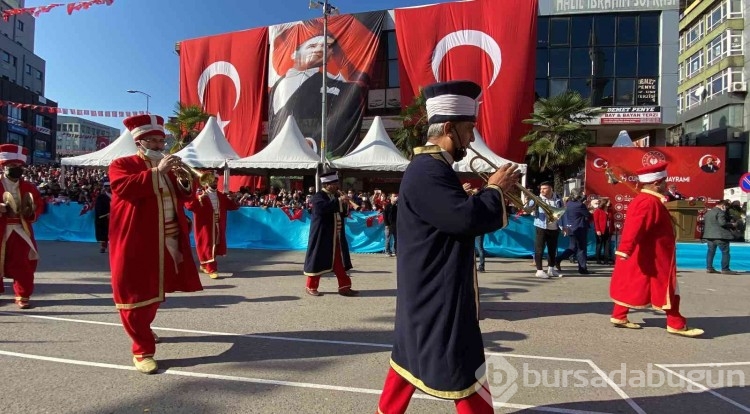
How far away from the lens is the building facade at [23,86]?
50.9m

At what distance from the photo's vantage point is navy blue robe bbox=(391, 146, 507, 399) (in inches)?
89.8

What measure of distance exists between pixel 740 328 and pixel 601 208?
598cm

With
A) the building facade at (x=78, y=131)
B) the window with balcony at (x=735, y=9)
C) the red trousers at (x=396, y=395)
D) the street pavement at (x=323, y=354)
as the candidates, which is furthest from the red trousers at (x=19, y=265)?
the building facade at (x=78, y=131)

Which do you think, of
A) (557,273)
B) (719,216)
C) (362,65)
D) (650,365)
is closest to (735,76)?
(362,65)

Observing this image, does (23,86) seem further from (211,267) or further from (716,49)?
(716,49)

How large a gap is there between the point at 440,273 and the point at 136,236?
2820 mm

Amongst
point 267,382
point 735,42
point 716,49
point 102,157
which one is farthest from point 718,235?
point 716,49

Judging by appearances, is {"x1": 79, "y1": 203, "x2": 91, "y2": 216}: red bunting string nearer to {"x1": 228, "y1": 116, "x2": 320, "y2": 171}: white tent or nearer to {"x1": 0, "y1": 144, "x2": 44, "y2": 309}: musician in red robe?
{"x1": 228, "y1": 116, "x2": 320, "y2": 171}: white tent

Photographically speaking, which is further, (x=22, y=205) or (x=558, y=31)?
(x=558, y=31)

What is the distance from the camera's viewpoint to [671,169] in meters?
15.4

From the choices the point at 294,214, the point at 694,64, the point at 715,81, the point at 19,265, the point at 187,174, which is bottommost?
the point at 19,265

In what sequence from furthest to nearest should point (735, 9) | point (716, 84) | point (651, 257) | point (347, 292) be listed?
point (716, 84) < point (735, 9) < point (347, 292) < point (651, 257)

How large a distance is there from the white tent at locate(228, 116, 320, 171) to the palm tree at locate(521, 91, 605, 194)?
1012 centimetres

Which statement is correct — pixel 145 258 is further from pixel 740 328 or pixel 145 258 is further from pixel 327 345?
pixel 740 328
